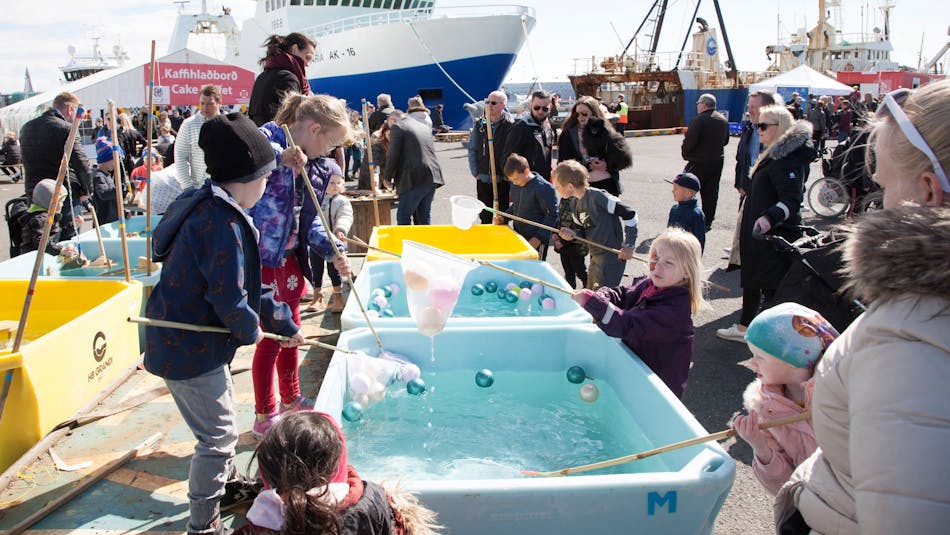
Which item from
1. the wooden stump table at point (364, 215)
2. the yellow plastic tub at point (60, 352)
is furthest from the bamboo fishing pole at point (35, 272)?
the wooden stump table at point (364, 215)

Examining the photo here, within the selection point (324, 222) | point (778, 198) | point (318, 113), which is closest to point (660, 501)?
point (324, 222)

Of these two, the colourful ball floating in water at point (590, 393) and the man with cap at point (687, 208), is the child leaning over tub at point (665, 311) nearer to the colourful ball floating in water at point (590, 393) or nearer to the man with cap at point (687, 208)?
the colourful ball floating in water at point (590, 393)

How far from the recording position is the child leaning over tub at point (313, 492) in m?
1.41

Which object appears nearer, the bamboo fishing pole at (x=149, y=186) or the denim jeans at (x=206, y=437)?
the denim jeans at (x=206, y=437)

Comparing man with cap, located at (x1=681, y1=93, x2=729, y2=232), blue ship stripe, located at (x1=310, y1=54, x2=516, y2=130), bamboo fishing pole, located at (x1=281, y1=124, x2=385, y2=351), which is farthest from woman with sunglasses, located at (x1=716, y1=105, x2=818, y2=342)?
blue ship stripe, located at (x1=310, y1=54, x2=516, y2=130)

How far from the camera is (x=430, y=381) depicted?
332cm

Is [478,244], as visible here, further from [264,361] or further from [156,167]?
[156,167]

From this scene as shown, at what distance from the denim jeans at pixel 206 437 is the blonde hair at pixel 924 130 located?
2.04 m

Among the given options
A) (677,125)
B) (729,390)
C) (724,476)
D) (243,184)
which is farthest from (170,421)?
(677,125)

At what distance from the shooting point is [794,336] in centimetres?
179

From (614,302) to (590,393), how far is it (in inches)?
18.5

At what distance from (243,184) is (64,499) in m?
1.50

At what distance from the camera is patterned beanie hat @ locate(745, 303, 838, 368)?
70.0 inches

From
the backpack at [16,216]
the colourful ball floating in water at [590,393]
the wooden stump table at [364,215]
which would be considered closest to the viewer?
the colourful ball floating in water at [590,393]
